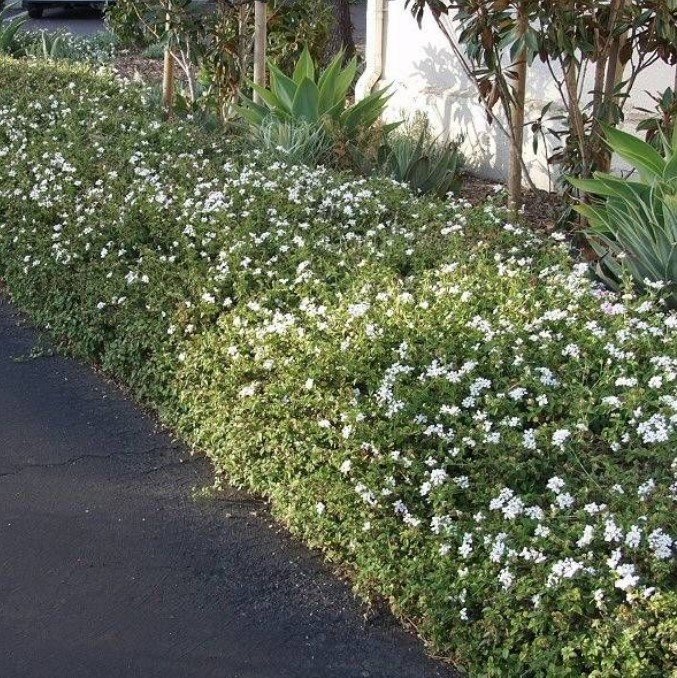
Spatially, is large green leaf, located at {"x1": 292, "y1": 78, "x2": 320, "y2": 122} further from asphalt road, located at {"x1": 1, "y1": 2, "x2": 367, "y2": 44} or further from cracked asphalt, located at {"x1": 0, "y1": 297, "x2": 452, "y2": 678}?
asphalt road, located at {"x1": 1, "y1": 2, "x2": 367, "y2": 44}

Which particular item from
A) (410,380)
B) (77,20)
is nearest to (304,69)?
(410,380)

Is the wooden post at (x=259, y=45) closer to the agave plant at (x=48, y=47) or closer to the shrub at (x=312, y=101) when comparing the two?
the shrub at (x=312, y=101)

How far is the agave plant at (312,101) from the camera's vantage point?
791 centimetres

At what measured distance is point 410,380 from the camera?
4027 millimetres

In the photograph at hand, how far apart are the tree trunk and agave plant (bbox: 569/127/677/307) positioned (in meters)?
6.81

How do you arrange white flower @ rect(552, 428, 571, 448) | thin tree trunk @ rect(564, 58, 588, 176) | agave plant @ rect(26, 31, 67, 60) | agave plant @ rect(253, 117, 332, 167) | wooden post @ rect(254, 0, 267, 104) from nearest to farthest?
white flower @ rect(552, 428, 571, 448) → thin tree trunk @ rect(564, 58, 588, 176) → agave plant @ rect(253, 117, 332, 167) → wooden post @ rect(254, 0, 267, 104) → agave plant @ rect(26, 31, 67, 60)

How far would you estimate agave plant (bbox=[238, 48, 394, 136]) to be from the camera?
7910 millimetres

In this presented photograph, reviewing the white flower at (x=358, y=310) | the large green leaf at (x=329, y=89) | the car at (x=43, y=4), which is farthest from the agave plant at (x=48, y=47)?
the white flower at (x=358, y=310)

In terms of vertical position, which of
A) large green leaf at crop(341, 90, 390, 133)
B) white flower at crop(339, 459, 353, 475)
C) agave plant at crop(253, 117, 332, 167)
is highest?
large green leaf at crop(341, 90, 390, 133)

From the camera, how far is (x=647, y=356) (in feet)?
13.5

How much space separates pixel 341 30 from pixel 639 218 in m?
7.75

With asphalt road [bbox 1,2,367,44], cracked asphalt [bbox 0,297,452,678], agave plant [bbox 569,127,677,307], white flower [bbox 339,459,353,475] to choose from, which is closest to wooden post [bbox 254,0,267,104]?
agave plant [bbox 569,127,677,307]

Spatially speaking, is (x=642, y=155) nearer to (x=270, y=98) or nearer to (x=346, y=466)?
(x=346, y=466)

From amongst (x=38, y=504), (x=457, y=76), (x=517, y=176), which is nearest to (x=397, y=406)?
(x=38, y=504)
